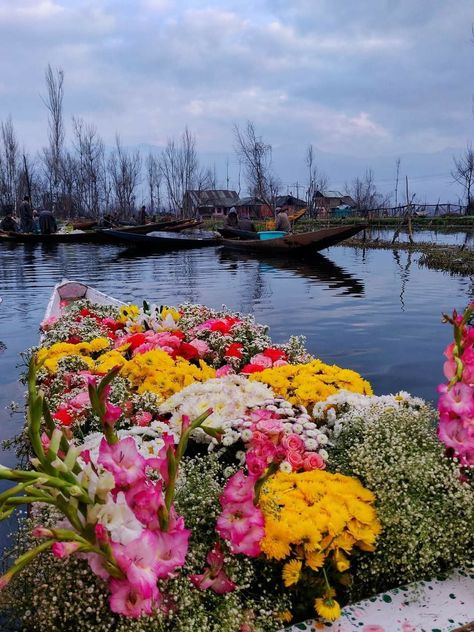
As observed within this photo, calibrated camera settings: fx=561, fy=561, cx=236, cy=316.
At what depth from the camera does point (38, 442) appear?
56.0 inches

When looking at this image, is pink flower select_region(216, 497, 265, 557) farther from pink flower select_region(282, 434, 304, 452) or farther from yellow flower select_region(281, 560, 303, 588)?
pink flower select_region(282, 434, 304, 452)

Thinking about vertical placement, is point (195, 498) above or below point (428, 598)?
above

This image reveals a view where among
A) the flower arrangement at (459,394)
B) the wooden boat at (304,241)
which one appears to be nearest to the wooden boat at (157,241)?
the wooden boat at (304,241)

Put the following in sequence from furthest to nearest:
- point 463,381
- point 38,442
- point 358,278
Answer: point 358,278
point 463,381
point 38,442

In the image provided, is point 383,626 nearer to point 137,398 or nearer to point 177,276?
point 137,398

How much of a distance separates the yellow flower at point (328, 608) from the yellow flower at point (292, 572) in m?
0.11

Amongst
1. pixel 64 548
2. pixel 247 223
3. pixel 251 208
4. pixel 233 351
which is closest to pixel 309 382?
pixel 233 351

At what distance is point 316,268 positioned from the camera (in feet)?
65.5

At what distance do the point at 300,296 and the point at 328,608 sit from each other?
1205 centimetres

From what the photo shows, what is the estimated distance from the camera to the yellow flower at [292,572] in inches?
82.5

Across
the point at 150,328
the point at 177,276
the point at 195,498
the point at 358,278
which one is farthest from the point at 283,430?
the point at 177,276

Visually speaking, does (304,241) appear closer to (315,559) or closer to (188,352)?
(188,352)

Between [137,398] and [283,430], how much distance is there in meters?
1.26

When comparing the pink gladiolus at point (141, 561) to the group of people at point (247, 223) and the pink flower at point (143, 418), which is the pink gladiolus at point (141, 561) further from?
the group of people at point (247, 223)
